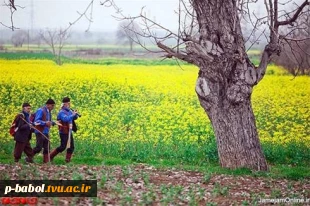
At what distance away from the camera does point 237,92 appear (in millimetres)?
8938

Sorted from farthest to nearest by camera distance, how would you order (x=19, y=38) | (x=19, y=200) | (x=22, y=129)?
(x=19, y=38)
(x=22, y=129)
(x=19, y=200)

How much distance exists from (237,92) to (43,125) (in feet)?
8.55

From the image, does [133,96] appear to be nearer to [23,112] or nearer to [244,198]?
[23,112]

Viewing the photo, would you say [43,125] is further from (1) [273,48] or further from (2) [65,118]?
(1) [273,48]

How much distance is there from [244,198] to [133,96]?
354 cm

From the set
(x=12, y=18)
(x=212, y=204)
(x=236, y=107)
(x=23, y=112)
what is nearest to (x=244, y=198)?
(x=212, y=204)

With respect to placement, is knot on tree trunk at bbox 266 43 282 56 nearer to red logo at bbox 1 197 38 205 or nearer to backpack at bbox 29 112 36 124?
backpack at bbox 29 112 36 124

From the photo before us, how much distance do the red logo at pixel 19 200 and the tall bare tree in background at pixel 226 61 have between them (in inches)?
107

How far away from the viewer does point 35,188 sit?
7.52m

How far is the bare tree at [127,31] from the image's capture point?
9300mm

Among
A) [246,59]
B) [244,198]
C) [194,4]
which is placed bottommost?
→ [244,198]

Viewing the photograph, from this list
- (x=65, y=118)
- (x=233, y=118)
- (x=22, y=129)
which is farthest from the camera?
(x=233, y=118)

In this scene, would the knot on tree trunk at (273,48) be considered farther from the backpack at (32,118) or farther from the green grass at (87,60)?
Answer: the backpack at (32,118)

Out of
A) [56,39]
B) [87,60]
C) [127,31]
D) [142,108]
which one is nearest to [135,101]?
[142,108]
